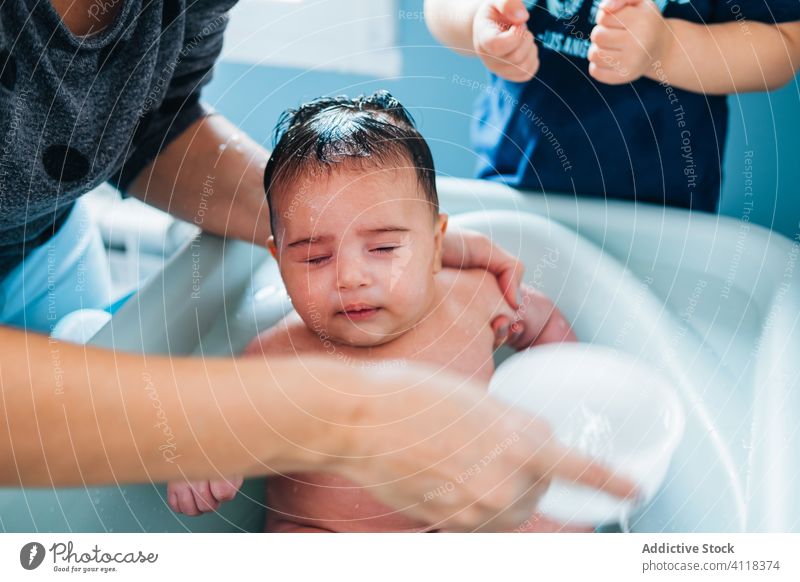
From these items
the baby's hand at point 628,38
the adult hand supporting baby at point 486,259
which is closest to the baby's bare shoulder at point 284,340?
the adult hand supporting baby at point 486,259

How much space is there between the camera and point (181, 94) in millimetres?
476

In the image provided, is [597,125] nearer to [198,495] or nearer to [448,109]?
[448,109]

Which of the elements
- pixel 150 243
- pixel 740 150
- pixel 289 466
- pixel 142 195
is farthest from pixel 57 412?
pixel 740 150

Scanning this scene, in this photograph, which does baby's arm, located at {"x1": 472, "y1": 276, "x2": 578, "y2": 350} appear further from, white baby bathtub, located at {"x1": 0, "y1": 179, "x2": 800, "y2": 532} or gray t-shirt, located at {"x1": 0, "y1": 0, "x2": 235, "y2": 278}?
gray t-shirt, located at {"x1": 0, "y1": 0, "x2": 235, "y2": 278}

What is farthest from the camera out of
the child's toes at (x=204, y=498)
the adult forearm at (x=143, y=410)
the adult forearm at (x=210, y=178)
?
the adult forearm at (x=210, y=178)

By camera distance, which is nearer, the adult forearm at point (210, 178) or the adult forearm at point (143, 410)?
the adult forearm at point (143, 410)


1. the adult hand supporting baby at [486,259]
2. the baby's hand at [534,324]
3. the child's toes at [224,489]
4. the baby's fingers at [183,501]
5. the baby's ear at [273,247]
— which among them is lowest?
the baby's fingers at [183,501]

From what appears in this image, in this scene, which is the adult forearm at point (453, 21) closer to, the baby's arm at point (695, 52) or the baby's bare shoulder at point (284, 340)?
the baby's arm at point (695, 52)

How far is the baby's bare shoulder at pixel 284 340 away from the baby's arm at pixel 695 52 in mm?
243

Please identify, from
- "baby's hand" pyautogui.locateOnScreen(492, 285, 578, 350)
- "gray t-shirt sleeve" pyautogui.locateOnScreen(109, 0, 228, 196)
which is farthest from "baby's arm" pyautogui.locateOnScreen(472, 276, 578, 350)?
"gray t-shirt sleeve" pyautogui.locateOnScreen(109, 0, 228, 196)

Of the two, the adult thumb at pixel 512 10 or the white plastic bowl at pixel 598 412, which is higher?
the adult thumb at pixel 512 10

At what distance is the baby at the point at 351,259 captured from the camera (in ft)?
1.21

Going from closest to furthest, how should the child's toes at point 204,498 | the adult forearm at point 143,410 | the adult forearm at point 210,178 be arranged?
the adult forearm at point 143,410 → the child's toes at point 204,498 → the adult forearm at point 210,178
